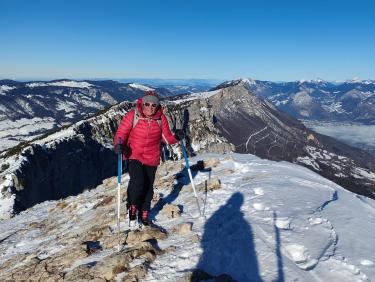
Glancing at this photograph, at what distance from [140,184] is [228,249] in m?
4.56

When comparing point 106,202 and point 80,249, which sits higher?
point 80,249

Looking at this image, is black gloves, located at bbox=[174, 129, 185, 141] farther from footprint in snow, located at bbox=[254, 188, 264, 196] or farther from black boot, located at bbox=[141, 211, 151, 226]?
footprint in snow, located at bbox=[254, 188, 264, 196]

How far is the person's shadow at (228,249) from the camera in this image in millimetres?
12641

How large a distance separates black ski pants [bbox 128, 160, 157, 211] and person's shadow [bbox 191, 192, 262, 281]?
2754 mm

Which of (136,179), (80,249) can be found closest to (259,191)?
(136,179)

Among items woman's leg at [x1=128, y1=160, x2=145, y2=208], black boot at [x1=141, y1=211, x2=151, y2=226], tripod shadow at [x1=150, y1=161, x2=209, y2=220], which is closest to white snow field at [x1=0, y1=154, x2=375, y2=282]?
tripod shadow at [x1=150, y1=161, x2=209, y2=220]

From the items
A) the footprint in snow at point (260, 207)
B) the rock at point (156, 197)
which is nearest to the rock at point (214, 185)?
the rock at point (156, 197)

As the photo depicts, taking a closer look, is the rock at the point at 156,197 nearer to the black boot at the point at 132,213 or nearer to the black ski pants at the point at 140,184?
the black boot at the point at 132,213

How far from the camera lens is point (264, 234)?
15.1 m

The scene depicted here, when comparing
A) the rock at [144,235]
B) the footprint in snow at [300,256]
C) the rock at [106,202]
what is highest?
Result: the footprint in snow at [300,256]

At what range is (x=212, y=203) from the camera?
789 inches

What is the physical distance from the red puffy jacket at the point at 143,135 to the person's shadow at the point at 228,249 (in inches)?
148

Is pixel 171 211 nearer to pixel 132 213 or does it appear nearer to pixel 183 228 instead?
pixel 132 213

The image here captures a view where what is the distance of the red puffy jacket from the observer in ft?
53.9
